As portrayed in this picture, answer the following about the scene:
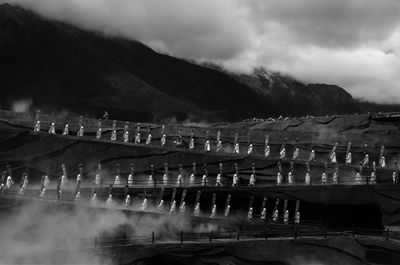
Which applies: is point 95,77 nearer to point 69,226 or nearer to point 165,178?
point 165,178

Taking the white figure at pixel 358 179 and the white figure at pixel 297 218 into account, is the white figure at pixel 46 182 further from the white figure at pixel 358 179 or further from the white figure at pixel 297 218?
the white figure at pixel 358 179

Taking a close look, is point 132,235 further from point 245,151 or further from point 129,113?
point 129,113

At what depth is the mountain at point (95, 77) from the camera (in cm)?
4331

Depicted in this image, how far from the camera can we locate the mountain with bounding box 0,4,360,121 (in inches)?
1705

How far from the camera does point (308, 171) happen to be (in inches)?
1252

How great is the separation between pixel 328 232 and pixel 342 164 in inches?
237

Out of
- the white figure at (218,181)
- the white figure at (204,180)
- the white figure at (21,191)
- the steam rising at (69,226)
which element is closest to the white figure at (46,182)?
the white figure at (21,191)

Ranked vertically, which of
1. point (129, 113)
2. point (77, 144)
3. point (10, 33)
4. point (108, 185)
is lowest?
point (108, 185)

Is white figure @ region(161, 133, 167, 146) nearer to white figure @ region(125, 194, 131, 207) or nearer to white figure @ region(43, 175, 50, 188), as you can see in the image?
white figure @ region(125, 194, 131, 207)

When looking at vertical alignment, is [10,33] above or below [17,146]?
above

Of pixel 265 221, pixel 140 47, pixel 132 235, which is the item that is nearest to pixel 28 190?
pixel 132 235

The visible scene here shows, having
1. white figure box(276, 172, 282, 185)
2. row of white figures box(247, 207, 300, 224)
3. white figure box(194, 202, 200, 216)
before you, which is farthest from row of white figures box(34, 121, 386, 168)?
white figure box(194, 202, 200, 216)

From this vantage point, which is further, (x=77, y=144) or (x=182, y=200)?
(x=77, y=144)

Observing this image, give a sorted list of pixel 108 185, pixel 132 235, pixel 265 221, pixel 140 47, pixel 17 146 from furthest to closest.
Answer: pixel 140 47 → pixel 17 146 → pixel 108 185 → pixel 265 221 → pixel 132 235
